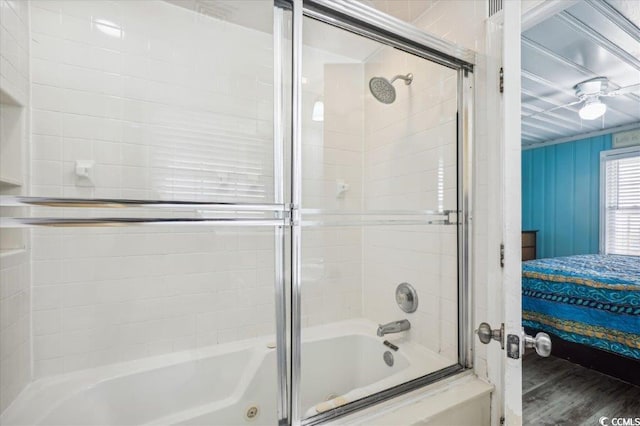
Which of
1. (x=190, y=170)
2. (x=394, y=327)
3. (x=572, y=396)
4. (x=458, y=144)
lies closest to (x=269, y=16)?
(x=190, y=170)

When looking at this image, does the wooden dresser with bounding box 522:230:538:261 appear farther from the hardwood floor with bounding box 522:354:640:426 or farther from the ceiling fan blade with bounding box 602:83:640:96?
the ceiling fan blade with bounding box 602:83:640:96

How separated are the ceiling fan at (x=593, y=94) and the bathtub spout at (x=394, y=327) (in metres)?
1.51

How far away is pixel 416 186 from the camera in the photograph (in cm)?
161

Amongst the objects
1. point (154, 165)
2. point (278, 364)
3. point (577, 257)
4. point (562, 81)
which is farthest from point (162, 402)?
point (562, 81)

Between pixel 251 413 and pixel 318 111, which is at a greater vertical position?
pixel 318 111

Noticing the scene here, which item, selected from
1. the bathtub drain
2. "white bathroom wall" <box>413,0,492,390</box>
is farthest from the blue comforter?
the bathtub drain

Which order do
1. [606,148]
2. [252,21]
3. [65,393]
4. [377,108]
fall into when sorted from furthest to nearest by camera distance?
[377,108] → [252,21] → [606,148] → [65,393]

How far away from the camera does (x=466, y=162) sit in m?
1.46

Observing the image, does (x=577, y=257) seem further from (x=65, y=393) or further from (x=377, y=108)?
(x=65, y=393)

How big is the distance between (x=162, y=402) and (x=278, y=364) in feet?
2.37

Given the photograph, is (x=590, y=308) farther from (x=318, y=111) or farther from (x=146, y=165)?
(x=146, y=165)

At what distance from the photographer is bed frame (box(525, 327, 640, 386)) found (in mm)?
1591

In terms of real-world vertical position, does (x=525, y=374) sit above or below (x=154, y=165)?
below

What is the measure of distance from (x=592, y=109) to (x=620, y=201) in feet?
1.96
